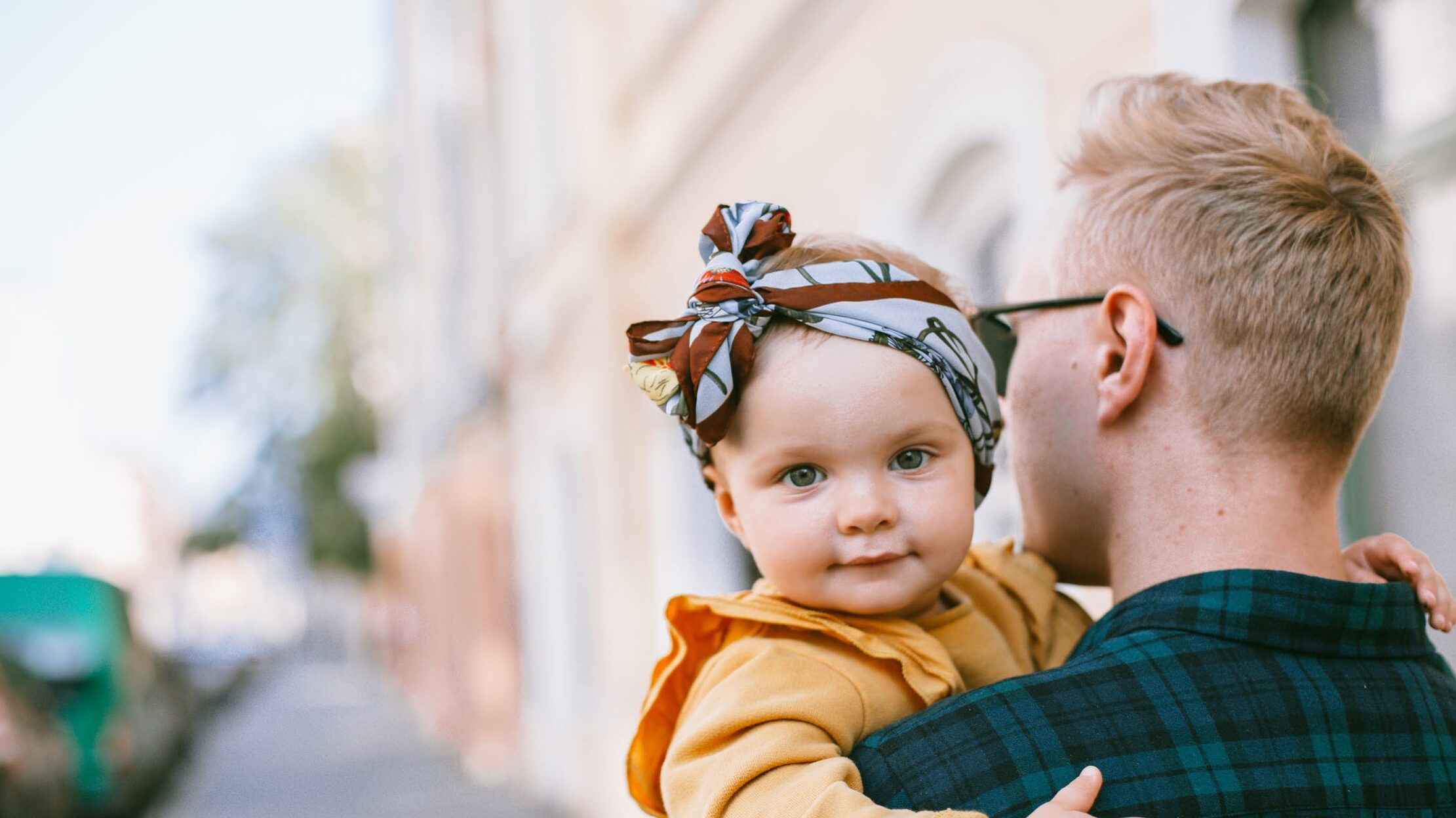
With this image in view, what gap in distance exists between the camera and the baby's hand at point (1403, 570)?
1812 mm

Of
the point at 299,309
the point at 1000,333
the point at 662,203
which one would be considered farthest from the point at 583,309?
the point at 299,309

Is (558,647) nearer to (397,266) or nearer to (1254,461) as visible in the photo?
(1254,461)

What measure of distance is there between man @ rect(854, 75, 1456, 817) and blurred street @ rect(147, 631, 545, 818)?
12.0 m

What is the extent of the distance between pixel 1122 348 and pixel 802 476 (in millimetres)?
406

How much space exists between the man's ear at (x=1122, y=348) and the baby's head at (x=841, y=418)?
0.15 m

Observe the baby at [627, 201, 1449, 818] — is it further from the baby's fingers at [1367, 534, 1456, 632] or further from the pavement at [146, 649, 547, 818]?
the pavement at [146, 649, 547, 818]

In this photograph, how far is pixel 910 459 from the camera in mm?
1618

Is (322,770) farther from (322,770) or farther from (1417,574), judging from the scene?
(1417,574)

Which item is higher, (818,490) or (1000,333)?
(1000,333)

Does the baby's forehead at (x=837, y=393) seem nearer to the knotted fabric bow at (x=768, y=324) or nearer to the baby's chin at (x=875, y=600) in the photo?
the knotted fabric bow at (x=768, y=324)

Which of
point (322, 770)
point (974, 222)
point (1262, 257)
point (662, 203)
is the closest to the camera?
point (1262, 257)

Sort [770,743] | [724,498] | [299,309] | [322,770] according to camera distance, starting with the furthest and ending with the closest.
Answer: [299,309] → [322,770] → [724,498] → [770,743]

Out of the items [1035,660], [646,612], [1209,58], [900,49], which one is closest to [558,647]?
[646,612]

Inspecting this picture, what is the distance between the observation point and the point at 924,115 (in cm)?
479
